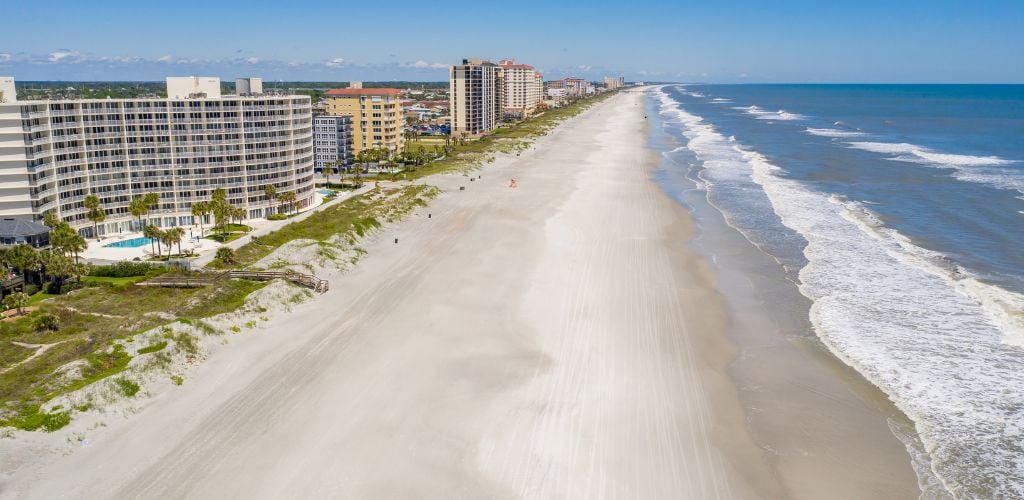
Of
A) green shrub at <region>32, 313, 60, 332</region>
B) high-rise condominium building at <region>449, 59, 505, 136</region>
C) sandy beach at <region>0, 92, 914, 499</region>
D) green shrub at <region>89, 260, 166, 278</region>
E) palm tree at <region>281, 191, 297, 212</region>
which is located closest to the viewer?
sandy beach at <region>0, 92, 914, 499</region>

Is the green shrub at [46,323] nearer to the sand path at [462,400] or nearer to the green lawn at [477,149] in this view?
the sand path at [462,400]

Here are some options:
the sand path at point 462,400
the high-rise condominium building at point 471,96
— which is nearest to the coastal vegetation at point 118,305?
the sand path at point 462,400

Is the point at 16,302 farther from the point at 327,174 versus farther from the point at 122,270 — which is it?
the point at 327,174

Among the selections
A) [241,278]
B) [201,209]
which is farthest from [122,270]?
[201,209]

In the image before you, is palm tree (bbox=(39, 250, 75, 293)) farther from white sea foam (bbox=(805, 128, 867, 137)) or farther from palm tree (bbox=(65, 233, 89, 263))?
white sea foam (bbox=(805, 128, 867, 137))

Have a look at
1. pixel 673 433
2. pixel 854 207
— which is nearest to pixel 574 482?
pixel 673 433

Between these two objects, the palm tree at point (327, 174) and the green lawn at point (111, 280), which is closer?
the green lawn at point (111, 280)

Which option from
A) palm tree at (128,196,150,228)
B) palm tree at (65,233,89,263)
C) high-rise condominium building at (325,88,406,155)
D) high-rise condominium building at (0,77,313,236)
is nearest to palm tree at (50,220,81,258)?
palm tree at (65,233,89,263)
